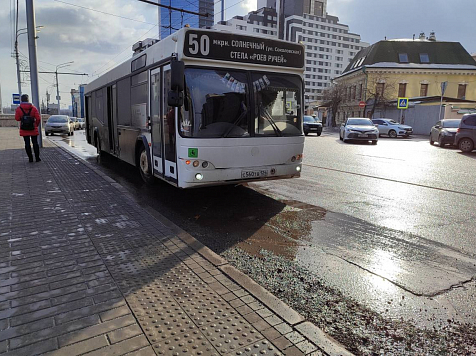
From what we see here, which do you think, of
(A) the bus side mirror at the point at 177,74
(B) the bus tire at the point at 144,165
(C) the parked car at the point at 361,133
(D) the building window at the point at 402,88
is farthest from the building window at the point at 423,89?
(A) the bus side mirror at the point at 177,74

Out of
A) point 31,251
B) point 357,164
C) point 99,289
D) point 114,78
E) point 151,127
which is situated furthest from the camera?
point 357,164

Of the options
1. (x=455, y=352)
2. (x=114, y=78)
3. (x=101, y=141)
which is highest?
(x=114, y=78)

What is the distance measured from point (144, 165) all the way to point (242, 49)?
3.58 meters

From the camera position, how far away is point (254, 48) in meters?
6.39

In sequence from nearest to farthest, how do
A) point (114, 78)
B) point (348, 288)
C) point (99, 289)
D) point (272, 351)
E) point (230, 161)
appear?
point (272, 351) < point (99, 289) < point (348, 288) < point (230, 161) < point (114, 78)

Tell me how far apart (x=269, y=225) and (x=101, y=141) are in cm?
925

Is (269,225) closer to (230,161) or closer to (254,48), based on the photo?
(230,161)

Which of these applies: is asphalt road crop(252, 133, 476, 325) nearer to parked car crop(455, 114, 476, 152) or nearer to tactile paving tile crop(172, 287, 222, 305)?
tactile paving tile crop(172, 287, 222, 305)

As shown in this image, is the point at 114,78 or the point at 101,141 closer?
the point at 114,78

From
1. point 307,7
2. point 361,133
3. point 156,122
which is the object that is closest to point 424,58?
point 361,133

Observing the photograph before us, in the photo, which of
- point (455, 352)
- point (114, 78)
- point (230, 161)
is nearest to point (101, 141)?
point (114, 78)

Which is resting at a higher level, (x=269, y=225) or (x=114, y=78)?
(x=114, y=78)

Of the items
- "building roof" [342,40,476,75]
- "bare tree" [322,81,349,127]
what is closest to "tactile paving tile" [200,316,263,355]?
"building roof" [342,40,476,75]

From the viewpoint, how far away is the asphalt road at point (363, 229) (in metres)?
3.58
